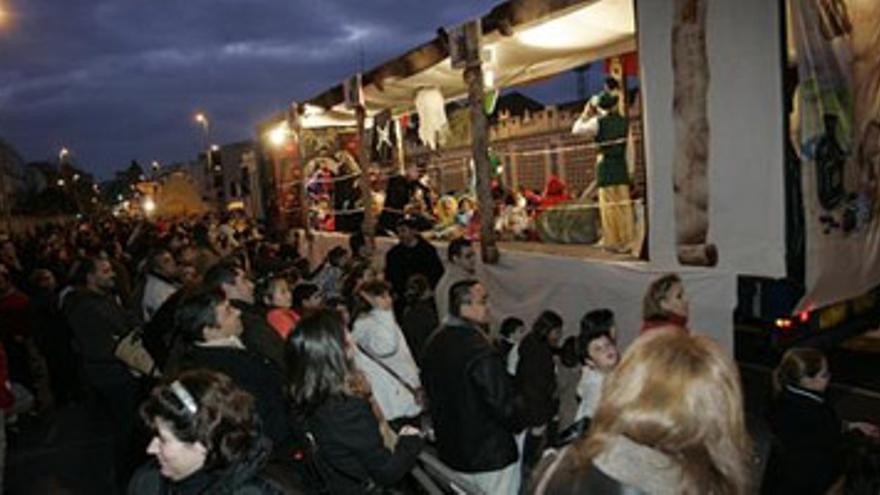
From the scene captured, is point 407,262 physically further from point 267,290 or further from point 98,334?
point 98,334

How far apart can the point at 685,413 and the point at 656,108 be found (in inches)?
158

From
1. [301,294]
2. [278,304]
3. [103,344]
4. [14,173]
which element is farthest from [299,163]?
[14,173]

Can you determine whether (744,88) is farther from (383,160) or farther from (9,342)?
(383,160)

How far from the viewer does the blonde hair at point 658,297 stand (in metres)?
5.18

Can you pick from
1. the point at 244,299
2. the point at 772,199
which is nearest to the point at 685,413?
the point at 772,199

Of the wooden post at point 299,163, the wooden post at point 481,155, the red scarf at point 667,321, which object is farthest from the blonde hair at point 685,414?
the wooden post at point 299,163

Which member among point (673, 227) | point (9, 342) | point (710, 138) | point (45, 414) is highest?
point (710, 138)

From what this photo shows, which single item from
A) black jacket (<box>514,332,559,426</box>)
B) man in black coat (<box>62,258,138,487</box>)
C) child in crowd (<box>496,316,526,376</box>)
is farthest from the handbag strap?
man in black coat (<box>62,258,138,487</box>)

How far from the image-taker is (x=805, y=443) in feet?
14.1

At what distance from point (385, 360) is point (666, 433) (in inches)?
151

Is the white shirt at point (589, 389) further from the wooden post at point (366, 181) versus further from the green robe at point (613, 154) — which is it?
the wooden post at point (366, 181)

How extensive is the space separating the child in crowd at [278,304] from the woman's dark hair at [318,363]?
185cm

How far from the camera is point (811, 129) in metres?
5.25

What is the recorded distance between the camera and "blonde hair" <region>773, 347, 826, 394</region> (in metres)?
4.38
